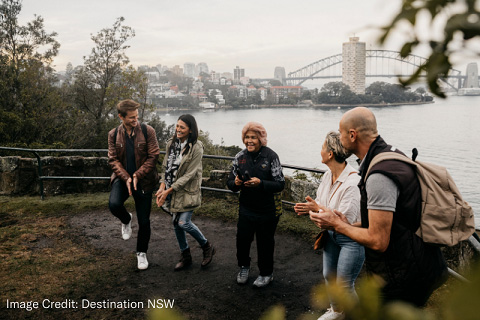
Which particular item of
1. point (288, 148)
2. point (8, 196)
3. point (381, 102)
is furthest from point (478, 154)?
point (8, 196)

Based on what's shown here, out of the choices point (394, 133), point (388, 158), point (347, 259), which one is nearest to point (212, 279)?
point (347, 259)

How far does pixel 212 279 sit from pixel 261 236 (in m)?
0.77

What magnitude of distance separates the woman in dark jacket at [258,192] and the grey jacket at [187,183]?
517 millimetres

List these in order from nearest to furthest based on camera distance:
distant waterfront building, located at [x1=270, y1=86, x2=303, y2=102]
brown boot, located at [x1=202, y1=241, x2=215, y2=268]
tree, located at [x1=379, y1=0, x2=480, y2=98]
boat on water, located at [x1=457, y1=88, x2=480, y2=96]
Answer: tree, located at [x1=379, y1=0, x2=480, y2=98]
brown boot, located at [x1=202, y1=241, x2=215, y2=268]
boat on water, located at [x1=457, y1=88, x2=480, y2=96]
distant waterfront building, located at [x1=270, y1=86, x2=303, y2=102]

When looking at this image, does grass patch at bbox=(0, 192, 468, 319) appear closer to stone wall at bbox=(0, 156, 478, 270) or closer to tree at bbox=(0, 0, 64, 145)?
stone wall at bbox=(0, 156, 478, 270)

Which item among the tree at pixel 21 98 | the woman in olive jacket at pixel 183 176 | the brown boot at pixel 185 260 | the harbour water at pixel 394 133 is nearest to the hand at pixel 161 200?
the woman in olive jacket at pixel 183 176

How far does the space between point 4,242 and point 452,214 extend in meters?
5.37

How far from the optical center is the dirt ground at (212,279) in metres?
3.84

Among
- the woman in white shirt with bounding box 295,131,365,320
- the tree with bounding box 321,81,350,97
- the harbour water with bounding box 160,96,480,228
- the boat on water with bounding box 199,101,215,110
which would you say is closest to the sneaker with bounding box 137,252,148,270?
the woman in white shirt with bounding box 295,131,365,320

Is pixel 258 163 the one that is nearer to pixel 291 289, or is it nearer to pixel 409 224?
pixel 291 289

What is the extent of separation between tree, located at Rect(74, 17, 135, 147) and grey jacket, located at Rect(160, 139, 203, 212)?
889 inches

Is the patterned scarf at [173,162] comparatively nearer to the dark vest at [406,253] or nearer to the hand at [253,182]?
the hand at [253,182]

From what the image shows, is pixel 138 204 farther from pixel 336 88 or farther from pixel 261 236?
pixel 336 88

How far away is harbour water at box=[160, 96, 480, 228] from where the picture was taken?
151ft
